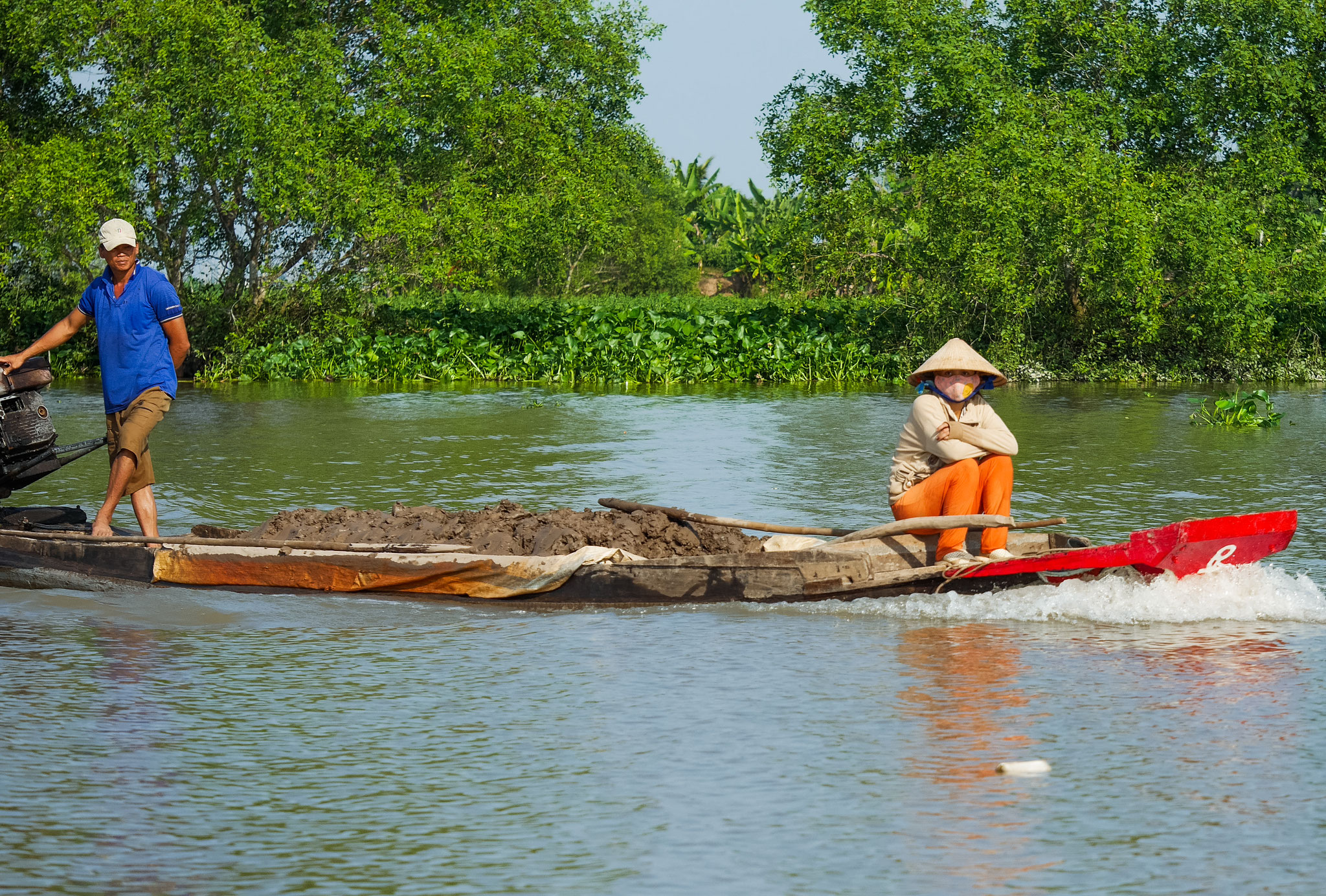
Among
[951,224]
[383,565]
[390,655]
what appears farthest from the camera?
[951,224]

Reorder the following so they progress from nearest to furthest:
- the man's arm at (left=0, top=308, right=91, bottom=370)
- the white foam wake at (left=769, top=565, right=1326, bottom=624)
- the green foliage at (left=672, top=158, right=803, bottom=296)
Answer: the white foam wake at (left=769, top=565, right=1326, bottom=624) < the man's arm at (left=0, top=308, right=91, bottom=370) < the green foliage at (left=672, top=158, right=803, bottom=296)

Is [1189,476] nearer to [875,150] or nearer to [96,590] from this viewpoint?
[96,590]

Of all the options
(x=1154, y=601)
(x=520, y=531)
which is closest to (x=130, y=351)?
(x=520, y=531)

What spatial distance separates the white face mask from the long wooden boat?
704mm

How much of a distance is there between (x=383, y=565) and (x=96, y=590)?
66.1 inches

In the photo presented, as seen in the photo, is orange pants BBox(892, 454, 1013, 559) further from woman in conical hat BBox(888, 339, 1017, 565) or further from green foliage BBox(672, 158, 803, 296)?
green foliage BBox(672, 158, 803, 296)

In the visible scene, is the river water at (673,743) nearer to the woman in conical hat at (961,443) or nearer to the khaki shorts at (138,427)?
the woman in conical hat at (961,443)

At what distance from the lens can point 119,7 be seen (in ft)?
83.0

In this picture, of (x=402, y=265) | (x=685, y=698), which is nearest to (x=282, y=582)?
(x=685, y=698)

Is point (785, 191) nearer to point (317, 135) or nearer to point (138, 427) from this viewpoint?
point (317, 135)

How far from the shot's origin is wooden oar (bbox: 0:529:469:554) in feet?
24.1

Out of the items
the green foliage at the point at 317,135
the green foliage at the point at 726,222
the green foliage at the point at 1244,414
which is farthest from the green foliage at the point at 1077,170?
the green foliage at the point at 726,222

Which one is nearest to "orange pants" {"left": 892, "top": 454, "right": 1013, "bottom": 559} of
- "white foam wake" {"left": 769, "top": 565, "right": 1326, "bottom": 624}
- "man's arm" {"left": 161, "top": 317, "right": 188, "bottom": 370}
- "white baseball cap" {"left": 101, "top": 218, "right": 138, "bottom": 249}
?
"white foam wake" {"left": 769, "top": 565, "right": 1326, "bottom": 624}

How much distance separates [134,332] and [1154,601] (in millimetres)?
5421
